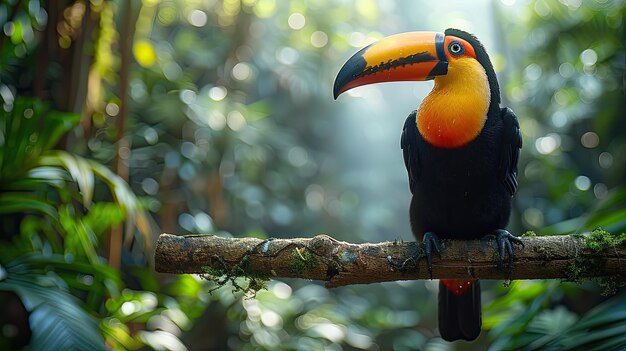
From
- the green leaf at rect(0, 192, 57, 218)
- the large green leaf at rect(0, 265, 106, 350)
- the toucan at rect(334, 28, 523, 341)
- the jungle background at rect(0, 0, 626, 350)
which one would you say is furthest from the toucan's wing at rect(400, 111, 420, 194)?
the green leaf at rect(0, 192, 57, 218)

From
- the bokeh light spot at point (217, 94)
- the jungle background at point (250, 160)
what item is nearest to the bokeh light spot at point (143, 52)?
the jungle background at point (250, 160)

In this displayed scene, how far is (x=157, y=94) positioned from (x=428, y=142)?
2.16 metres

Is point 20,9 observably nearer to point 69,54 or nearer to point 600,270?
point 69,54

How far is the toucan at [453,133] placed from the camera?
1.76 metres

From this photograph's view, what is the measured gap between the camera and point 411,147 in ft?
6.40

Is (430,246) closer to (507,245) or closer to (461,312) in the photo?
(507,245)

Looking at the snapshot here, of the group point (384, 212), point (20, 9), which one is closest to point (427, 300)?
point (384, 212)

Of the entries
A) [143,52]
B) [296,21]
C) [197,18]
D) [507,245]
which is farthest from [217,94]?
[507,245]

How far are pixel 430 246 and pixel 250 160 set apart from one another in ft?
8.55

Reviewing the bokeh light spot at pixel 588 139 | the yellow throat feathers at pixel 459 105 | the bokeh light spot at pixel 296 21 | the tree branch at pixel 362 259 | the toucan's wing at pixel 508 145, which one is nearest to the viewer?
the tree branch at pixel 362 259

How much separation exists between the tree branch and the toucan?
5 centimetres

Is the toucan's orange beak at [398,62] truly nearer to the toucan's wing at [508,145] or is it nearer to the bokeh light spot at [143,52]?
the toucan's wing at [508,145]

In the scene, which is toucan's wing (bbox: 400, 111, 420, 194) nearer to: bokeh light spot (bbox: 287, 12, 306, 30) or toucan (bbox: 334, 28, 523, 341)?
toucan (bbox: 334, 28, 523, 341)

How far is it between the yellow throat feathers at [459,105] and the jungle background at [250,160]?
646mm
